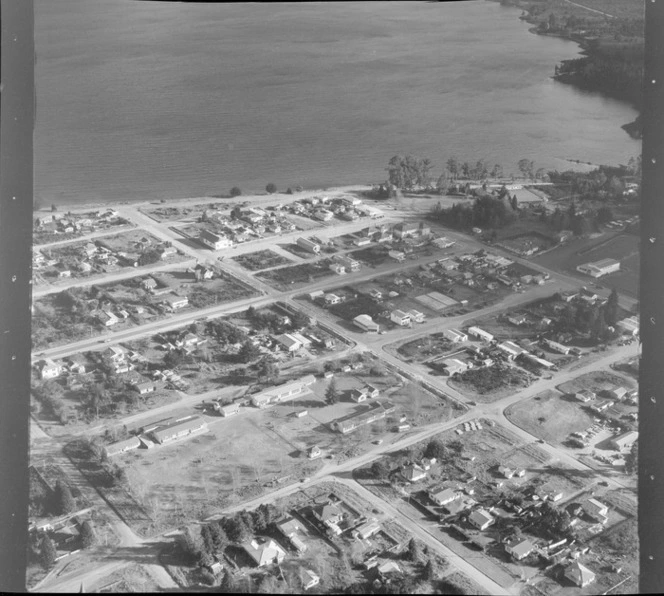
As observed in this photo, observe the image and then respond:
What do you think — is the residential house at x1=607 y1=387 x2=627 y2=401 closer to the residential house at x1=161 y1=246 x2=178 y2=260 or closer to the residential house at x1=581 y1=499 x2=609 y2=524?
the residential house at x1=581 y1=499 x2=609 y2=524

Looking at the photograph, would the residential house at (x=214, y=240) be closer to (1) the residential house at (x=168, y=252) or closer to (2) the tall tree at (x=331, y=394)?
(1) the residential house at (x=168, y=252)

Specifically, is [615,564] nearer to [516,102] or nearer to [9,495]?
[9,495]

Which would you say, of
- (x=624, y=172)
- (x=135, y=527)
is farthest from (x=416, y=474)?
(x=624, y=172)

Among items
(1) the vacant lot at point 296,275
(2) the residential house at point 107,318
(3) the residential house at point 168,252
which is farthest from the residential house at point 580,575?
(3) the residential house at point 168,252

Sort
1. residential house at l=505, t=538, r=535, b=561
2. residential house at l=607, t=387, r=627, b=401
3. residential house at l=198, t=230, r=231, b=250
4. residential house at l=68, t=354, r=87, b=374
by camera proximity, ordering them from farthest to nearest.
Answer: residential house at l=198, t=230, r=231, b=250, residential house at l=68, t=354, r=87, b=374, residential house at l=607, t=387, r=627, b=401, residential house at l=505, t=538, r=535, b=561

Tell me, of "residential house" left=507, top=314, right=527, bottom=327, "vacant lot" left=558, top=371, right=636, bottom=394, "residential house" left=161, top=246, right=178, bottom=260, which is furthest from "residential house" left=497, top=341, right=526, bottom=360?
"residential house" left=161, top=246, right=178, bottom=260
